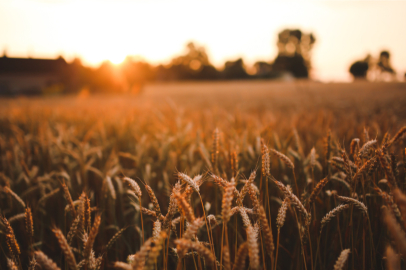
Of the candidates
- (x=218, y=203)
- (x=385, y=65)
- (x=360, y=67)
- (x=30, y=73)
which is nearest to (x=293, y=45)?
(x=360, y=67)

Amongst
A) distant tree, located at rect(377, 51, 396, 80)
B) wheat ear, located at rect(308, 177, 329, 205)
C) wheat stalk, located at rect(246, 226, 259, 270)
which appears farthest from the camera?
distant tree, located at rect(377, 51, 396, 80)

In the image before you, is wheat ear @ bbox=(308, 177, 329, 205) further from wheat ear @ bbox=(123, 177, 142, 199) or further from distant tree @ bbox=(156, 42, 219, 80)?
distant tree @ bbox=(156, 42, 219, 80)

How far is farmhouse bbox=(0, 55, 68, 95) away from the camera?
26000 millimetres

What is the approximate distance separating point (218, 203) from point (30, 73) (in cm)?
3392

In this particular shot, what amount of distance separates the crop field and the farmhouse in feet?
95.2

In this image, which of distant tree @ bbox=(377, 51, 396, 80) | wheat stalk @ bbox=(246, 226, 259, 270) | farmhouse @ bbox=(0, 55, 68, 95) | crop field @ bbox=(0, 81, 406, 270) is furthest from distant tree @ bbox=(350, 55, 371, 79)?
farmhouse @ bbox=(0, 55, 68, 95)

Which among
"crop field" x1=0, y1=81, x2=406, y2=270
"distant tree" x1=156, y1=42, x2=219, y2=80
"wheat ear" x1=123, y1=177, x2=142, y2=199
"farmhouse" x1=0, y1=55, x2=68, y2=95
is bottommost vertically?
"crop field" x1=0, y1=81, x2=406, y2=270

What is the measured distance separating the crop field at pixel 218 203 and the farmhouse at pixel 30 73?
29.0 meters

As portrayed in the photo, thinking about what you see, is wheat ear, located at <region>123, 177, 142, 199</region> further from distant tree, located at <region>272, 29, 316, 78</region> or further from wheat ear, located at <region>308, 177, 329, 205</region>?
distant tree, located at <region>272, 29, 316, 78</region>

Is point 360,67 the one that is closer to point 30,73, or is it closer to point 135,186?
point 135,186

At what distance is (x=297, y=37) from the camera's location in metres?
48.8

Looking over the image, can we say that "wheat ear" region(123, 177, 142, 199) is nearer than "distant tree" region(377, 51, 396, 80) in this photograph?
Yes

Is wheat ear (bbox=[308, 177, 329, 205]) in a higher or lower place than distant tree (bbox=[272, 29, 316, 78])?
lower

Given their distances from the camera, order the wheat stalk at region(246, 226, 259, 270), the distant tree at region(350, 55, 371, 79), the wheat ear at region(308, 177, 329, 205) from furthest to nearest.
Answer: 1. the distant tree at region(350, 55, 371, 79)
2. the wheat ear at region(308, 177, 329, 205)
3. the wheat stalk at region(246, 226, 259, 270)
